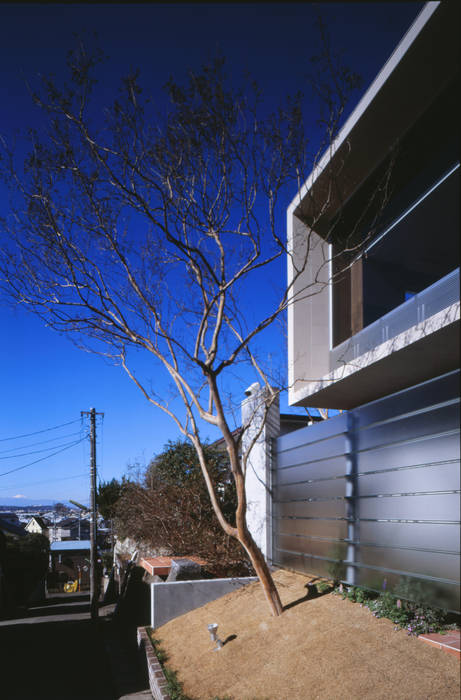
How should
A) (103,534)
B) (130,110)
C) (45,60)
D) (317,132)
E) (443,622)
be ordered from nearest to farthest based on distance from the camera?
(443,622), (45,60), (130,110), (317,132), (103,534)

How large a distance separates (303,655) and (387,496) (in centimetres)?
203

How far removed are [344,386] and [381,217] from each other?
3038mm

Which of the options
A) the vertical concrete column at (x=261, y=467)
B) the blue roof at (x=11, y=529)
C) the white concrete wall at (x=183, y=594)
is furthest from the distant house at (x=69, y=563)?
the white concrete wall at (x=183, y=594)

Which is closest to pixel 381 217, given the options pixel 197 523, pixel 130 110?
pixel 130 110

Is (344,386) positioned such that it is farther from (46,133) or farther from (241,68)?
(46,133)

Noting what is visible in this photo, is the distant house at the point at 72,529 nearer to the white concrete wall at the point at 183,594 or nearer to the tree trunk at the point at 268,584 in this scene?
the white concrete wall at the point at 183,594

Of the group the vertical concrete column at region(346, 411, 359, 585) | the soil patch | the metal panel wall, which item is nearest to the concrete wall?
the soil patch

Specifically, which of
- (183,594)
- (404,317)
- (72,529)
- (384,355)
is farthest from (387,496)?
(72,529)

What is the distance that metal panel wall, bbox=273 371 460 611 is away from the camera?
18.8 feet

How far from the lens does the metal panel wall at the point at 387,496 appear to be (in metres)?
5.72

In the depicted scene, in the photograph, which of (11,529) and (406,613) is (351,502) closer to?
(406,613)

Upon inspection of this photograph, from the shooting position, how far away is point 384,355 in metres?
8.15

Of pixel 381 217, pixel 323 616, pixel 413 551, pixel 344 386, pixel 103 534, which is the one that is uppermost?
pixel 381 217

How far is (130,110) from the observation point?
7.91 metres
